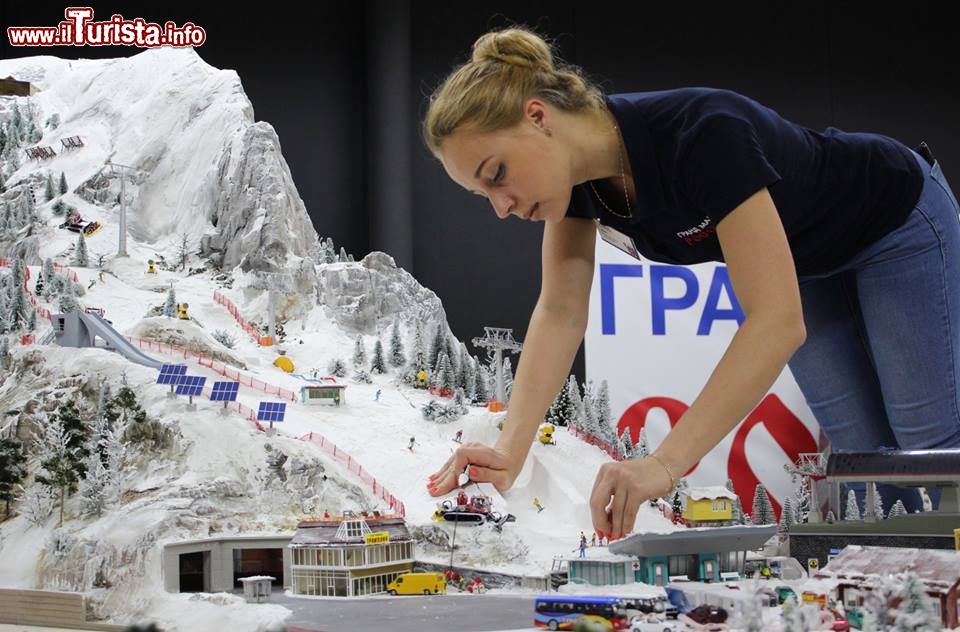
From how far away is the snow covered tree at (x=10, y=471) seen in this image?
10.9 ft

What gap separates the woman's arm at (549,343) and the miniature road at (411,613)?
2.49 feet

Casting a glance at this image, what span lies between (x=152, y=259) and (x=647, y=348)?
2487mm

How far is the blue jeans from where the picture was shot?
1802mm

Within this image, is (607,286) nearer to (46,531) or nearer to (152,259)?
(152,259)

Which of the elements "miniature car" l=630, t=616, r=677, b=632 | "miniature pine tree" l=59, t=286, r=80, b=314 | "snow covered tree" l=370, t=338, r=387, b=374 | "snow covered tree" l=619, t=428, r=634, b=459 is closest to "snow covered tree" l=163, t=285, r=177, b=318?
"miniature pine tree" l=59, t=286, r=80, b=314

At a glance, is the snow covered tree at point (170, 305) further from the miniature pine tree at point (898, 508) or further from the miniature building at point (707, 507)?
the miniature pine tree at point (898, 508)

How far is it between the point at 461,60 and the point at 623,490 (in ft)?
15.0

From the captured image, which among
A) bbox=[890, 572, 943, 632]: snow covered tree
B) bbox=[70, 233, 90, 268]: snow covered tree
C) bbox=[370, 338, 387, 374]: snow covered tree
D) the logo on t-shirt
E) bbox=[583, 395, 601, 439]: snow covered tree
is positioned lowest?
bbox=[890, 572, 943, 632]: snow covered tree

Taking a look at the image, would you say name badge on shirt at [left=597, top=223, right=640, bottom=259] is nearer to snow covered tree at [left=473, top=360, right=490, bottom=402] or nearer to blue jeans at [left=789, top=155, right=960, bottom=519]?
blue jeans at [left=789, top=155, right=960, bottom=519]

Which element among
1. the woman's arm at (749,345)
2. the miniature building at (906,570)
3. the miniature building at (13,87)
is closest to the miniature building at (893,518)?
the miniature building at (906,570)

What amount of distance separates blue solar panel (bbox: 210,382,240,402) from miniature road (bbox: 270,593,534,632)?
2.96 ft

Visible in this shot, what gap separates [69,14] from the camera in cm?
490

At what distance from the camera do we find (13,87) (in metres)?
5.33

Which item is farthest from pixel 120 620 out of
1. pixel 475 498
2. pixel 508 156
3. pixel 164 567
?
pixel 508 156
